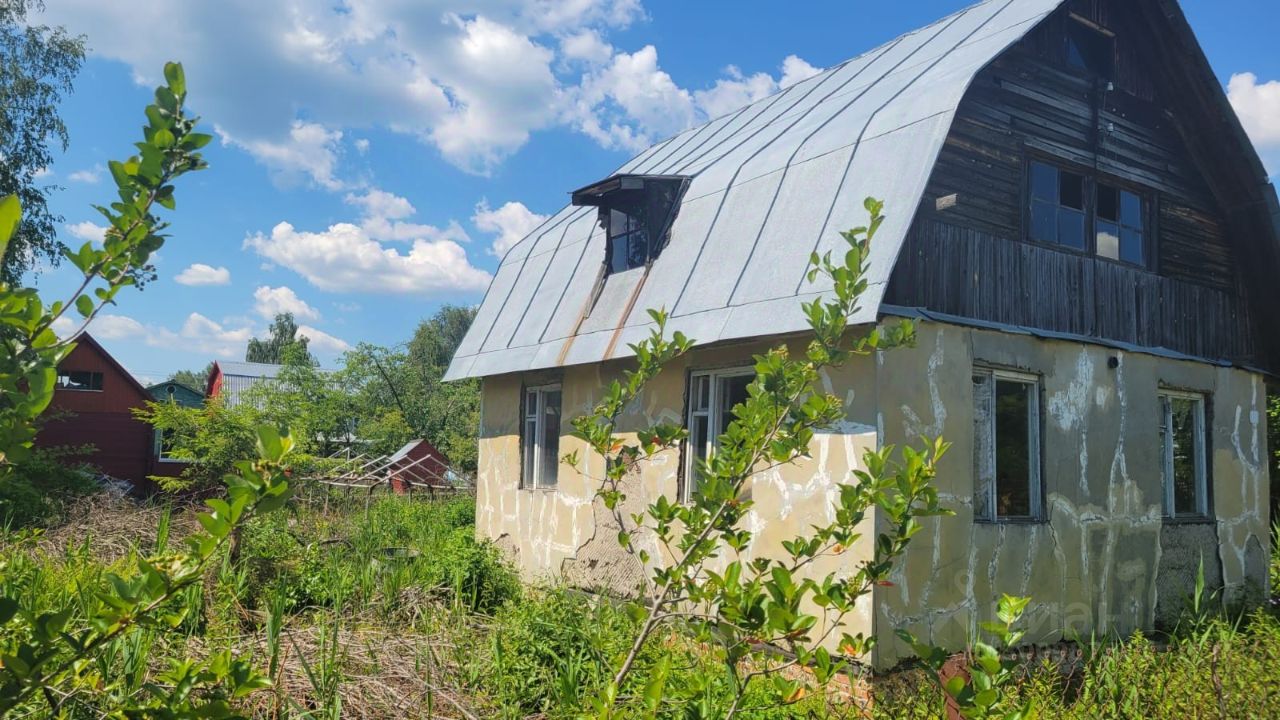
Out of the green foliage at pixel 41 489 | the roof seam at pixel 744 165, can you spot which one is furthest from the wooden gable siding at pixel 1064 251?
the green foliage at pixel 41 489

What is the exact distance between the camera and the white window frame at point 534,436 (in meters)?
11.5

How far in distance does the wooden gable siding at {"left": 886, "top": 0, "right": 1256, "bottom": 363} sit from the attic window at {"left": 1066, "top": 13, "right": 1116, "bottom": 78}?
0.13 metres

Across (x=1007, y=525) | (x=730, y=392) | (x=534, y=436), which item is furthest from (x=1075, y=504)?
(x=534, y=436)

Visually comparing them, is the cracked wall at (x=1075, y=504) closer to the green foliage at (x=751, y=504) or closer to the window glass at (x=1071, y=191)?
the window glass at (x=1071, y=191)

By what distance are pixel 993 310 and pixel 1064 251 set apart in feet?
4.38

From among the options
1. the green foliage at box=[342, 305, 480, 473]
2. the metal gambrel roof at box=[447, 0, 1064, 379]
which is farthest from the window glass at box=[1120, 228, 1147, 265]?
the green foliage at box=[342, 305, 480, 473]

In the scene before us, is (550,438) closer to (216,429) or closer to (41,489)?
(41,489)

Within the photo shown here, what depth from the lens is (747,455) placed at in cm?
371

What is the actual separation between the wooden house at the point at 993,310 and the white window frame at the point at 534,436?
0.06m

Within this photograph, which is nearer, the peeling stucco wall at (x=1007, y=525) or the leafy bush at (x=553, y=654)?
the leafy bush at (x=553, y=654)

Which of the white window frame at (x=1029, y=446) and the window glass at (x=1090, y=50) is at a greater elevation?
the window glass at (x=1090, y=50)

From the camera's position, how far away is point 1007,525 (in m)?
7.64

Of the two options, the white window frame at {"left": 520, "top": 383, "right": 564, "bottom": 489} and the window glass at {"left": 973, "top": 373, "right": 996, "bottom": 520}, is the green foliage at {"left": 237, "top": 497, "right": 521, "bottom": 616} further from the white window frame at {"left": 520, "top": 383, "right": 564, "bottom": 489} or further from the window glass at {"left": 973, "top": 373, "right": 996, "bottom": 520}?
the window glass at {"left": 973, "top": 373, "right": 996, "bottom": 520}

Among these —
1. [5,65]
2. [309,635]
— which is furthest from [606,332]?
[5,65]
